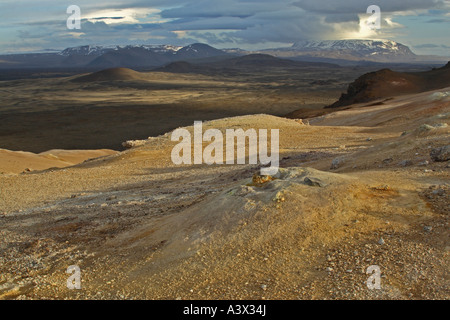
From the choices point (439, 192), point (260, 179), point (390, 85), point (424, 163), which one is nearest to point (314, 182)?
point (260, 179)

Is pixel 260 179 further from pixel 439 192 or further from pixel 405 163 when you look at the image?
pixel 405 163

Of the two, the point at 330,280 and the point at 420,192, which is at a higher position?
the point at 420,192

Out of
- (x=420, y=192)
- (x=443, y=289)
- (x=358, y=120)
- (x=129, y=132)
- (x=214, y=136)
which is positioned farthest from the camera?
(x=129, y=132)

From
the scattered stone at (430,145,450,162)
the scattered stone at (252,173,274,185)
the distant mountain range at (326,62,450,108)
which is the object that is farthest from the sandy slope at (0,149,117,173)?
the distant mountain range at (326,62,450,108)

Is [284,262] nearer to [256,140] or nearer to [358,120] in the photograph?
[256,140]

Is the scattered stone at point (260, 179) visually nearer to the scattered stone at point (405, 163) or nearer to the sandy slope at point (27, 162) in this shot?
the scattered stone at point (405, 163)

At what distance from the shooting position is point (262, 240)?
5641mm

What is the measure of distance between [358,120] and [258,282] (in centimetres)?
2066

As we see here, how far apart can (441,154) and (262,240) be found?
412 cm

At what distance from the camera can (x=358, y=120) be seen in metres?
24.3

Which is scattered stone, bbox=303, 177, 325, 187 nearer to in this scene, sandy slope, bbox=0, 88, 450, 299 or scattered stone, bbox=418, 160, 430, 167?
sandy slope, bbox=0, 88, 450, 299

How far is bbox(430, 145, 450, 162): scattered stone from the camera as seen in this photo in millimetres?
7914

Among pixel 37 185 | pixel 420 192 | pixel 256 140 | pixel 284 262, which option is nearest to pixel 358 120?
pixel 256 140
